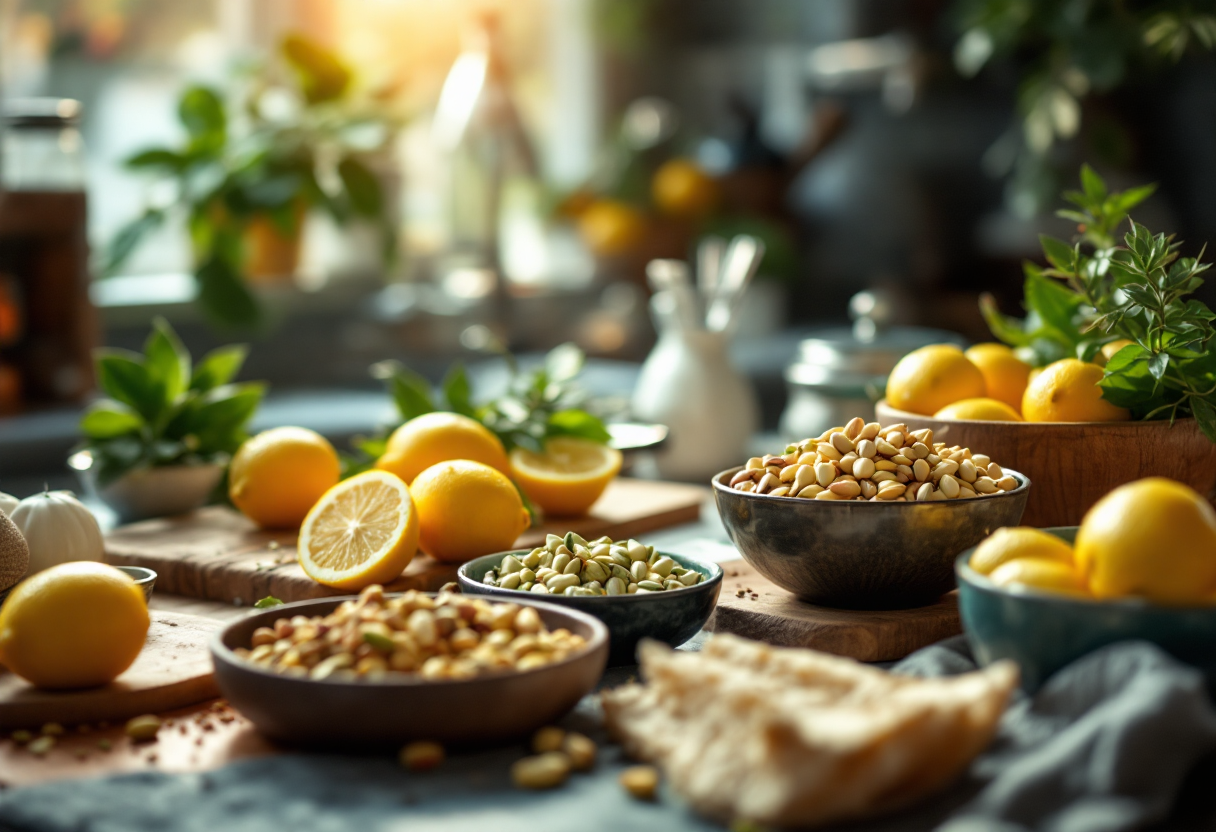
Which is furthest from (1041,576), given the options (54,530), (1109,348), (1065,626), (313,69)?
(313,69)

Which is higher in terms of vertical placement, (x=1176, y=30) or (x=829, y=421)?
(x=1176, y=30)

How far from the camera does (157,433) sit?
161cm

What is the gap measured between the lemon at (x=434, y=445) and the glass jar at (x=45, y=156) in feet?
4.82

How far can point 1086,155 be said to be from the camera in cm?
303

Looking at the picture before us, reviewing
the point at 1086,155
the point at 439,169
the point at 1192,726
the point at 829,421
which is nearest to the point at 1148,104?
the point at 1086,155

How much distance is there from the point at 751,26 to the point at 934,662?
11.3ft

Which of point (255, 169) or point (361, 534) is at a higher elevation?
point (255, 169)

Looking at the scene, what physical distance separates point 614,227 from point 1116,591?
3.00m

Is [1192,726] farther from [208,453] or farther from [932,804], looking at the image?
[208,453]

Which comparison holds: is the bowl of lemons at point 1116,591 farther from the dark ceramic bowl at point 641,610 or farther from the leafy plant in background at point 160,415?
the leafy plant in background at point 160,415

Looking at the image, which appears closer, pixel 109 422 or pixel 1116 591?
pixel 1116 591

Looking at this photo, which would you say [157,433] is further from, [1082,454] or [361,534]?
[1082,454]

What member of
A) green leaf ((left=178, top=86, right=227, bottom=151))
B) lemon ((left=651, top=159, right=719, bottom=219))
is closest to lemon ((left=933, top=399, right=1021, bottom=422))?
green leaf ((left=178, top=86, right=227, bottom=151))

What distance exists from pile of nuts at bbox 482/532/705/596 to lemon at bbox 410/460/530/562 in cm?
16
